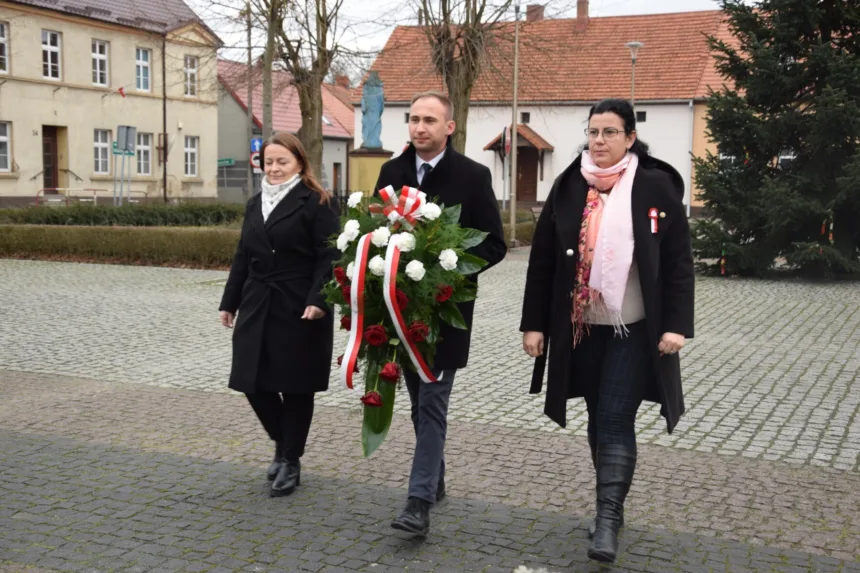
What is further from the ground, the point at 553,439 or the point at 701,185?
the point at 701,185

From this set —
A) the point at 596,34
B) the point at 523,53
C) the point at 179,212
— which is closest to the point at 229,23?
the point at 179,212

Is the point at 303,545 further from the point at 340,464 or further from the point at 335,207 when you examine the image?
the point at 335,207

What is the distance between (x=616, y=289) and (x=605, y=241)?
21 cm

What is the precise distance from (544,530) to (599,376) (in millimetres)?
799

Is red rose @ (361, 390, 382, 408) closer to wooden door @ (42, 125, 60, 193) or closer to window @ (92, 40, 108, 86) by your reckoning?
wooden door @ (42, 125, 60, 193)

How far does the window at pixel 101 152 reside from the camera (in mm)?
43406

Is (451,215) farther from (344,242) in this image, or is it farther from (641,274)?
(641,274)

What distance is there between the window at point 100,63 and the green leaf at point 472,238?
4194 cm

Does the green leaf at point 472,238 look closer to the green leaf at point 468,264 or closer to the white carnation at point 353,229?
the green leaf at point 468,264

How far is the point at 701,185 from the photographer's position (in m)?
18.9

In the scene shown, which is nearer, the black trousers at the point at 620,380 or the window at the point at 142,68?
the black trousers at the point at 620,380

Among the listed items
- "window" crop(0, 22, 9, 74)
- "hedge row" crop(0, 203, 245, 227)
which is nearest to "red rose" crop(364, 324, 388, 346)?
"hedge row" crop(0, 203, 245, 227)

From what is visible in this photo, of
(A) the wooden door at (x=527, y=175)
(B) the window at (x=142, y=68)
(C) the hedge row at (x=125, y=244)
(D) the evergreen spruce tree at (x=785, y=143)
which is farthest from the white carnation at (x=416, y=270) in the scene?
(A) the wooden door at (x=527, y=175)

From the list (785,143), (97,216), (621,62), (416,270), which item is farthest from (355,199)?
(621,62)
